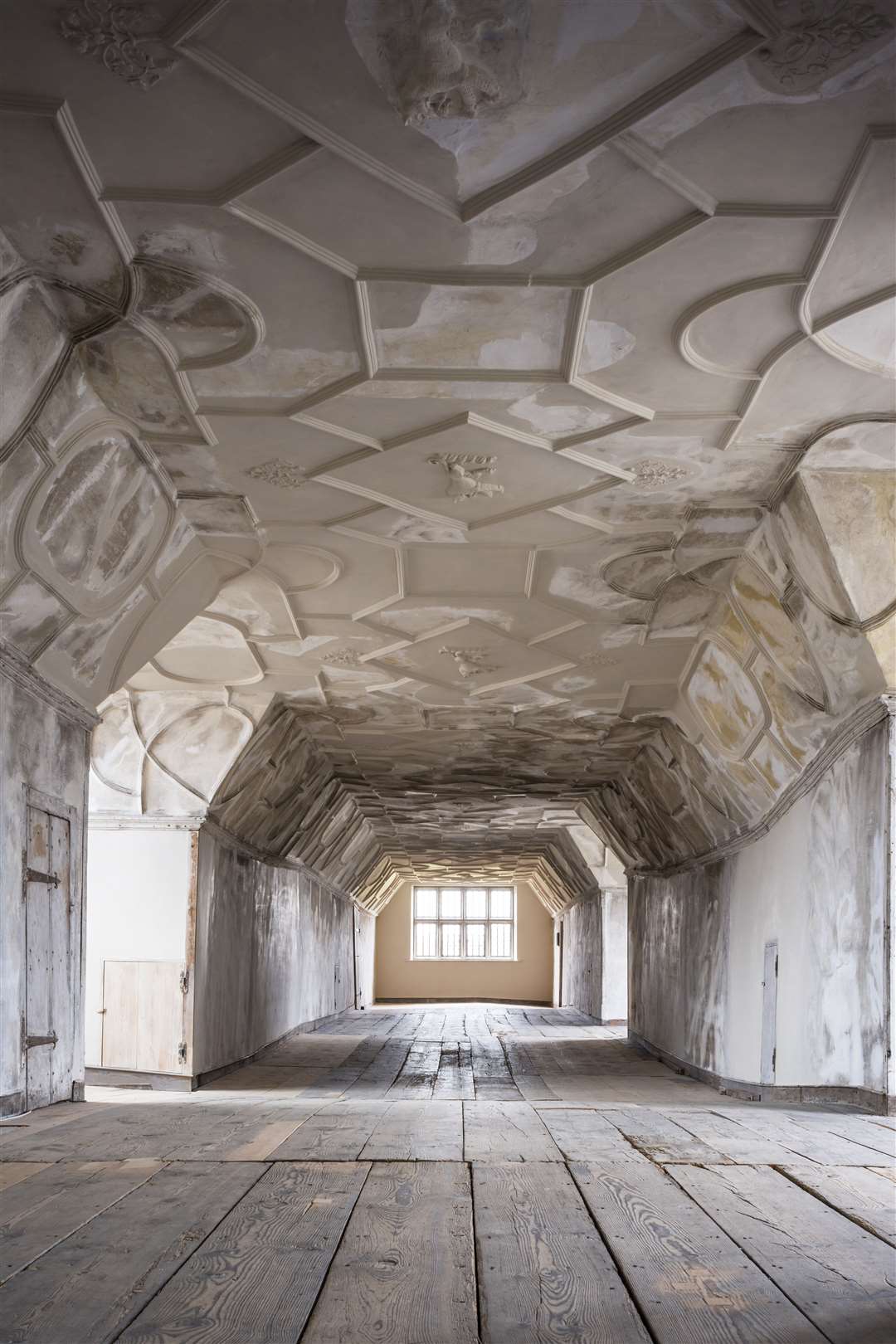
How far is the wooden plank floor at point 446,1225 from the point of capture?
3.33 metres

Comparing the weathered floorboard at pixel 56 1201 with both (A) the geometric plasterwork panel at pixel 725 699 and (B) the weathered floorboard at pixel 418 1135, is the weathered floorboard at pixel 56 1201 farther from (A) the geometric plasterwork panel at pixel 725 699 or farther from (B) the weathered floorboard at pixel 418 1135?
(A) the geometric plasterwork panel at pixel 725 699

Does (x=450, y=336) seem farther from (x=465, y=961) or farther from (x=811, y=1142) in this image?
(x=465, y=961)

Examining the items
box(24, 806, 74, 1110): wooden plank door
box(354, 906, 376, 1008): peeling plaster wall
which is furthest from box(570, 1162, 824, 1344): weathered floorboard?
box(354, 906, 376, 1008): peeling plaster wall

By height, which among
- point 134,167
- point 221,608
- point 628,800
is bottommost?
point 628,800

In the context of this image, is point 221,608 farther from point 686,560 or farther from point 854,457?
point 854,457

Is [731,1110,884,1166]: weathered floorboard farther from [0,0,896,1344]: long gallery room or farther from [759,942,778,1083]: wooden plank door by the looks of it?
[759,942,778,1083]: wooden plank door

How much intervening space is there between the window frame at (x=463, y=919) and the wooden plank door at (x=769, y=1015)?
31.9 metres

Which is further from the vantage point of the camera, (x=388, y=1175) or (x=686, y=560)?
(x=686, y=560)

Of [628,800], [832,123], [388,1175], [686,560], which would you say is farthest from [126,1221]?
[628,800]

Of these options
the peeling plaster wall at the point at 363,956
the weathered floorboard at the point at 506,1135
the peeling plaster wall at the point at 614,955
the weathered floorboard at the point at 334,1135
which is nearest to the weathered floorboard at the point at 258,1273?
the weathered floorboard at the point at 334,1135

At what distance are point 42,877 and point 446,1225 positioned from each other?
5.07 metres

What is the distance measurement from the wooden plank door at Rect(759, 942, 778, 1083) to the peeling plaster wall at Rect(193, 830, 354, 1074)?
22.0ft

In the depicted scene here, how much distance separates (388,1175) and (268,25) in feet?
16.5

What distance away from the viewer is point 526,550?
31.3 feet
